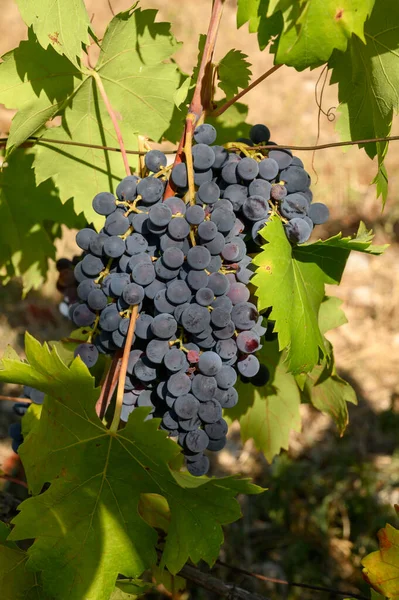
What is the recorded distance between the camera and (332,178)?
3.59 m

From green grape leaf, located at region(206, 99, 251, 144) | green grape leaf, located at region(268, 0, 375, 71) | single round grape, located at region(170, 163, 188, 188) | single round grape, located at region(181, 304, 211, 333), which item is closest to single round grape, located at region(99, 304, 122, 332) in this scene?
single round grape, located at region(181, 304, 211, 333)

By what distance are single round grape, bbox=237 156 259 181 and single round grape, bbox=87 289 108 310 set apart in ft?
0.96

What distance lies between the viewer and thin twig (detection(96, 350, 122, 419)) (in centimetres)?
101

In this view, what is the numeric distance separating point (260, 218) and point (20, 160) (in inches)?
28.6

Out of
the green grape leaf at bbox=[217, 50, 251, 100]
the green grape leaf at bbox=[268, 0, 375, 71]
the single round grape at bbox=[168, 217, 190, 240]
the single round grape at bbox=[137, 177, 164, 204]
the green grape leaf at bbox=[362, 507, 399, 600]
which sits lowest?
the green grape leaf at bbox=[362, 507, 399, 600]

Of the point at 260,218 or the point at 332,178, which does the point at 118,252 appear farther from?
the point at 332,178

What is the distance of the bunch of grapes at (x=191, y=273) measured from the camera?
0.94 m

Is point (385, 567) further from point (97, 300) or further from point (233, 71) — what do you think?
point (233, 71)

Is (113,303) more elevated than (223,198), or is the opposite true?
(223,198)

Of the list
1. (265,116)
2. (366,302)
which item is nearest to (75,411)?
(366,302)

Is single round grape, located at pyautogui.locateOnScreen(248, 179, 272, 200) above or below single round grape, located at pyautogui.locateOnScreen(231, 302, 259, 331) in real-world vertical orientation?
above

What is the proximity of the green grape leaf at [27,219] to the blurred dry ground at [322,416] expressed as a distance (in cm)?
65

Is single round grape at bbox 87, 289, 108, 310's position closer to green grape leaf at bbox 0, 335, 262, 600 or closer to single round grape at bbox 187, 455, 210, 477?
green grape leaf at bbox 0, 335, 262, 600

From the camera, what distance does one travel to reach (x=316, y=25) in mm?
803
